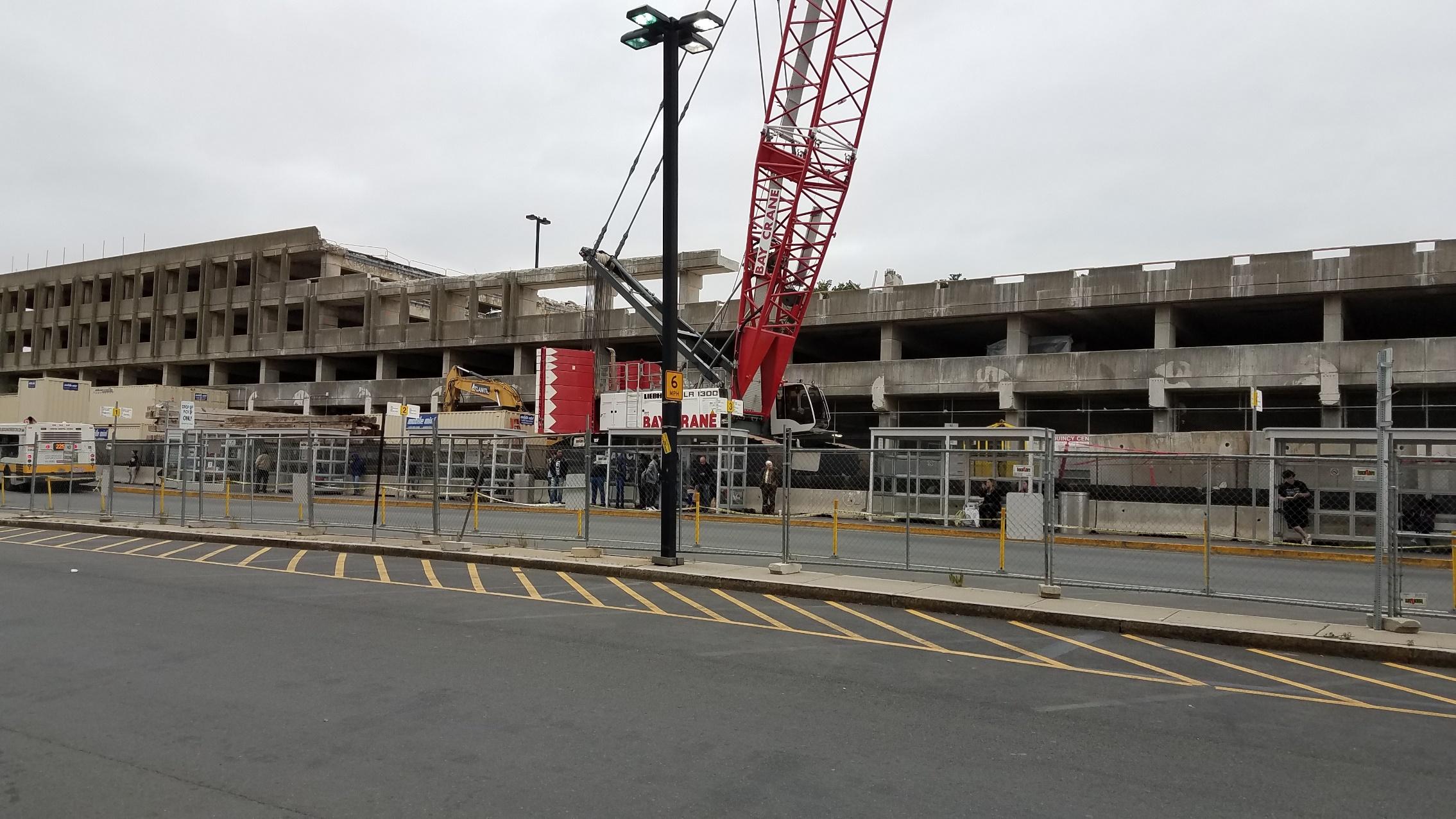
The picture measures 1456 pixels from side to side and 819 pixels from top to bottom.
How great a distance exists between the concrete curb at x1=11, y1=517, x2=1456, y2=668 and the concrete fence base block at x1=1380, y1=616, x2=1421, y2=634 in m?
0.09

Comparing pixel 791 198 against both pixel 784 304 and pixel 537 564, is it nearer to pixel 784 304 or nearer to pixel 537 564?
pixel 784 304

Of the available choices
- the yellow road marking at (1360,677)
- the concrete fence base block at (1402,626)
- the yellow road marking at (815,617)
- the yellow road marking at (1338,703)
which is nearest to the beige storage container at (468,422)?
the yellow road marking at (815,617)

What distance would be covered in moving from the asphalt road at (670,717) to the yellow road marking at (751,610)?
122 mm

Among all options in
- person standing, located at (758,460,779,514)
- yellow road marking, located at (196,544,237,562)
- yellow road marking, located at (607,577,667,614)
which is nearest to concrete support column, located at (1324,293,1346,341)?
person standing, located at (758,460,779,514)

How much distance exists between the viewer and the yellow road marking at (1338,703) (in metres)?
7.43

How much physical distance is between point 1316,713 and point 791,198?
27.4 m

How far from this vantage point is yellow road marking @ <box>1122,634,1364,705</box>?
797 cm

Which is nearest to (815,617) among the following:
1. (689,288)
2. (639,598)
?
(639,598)

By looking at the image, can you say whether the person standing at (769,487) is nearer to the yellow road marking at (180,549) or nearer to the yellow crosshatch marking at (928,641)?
the yellow crosshatch marking at (928,641)

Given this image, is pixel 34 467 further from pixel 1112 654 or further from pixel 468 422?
pixel 1112 654

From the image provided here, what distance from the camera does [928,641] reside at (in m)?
10.0

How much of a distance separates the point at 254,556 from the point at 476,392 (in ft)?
78.7

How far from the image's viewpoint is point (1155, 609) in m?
11.6

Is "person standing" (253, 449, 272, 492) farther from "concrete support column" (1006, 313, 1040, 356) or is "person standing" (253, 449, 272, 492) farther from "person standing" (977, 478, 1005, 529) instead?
"concrete support column" (1006, 313, 1040, 356)
